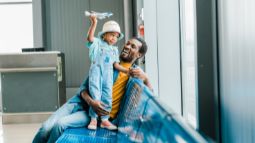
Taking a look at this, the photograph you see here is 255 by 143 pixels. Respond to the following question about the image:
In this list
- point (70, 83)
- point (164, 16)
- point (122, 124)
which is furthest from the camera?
point (70, 83)

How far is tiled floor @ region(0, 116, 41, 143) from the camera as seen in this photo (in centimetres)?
530

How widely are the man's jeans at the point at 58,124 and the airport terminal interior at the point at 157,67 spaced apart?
7 centimetres

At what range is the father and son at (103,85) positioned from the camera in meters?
3.20

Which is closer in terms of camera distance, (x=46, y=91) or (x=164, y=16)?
(x=164, y=16)

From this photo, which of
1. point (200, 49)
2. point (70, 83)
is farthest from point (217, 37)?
point (70, 83)

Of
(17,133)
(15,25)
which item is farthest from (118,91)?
(15,25)

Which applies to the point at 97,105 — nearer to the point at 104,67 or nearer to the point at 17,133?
the point at 104,67

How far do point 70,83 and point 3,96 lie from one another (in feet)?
7.47

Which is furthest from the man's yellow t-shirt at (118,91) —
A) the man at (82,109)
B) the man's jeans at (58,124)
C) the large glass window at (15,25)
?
the large glass window at (15,25)

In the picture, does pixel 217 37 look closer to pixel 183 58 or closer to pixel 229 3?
pixel 229 3

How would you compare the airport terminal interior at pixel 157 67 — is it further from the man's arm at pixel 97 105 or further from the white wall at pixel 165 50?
the man's arm at pixel 97 105

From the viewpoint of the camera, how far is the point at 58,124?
3285mm

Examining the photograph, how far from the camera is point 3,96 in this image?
694 centimetres

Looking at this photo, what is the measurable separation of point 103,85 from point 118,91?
0.17m
